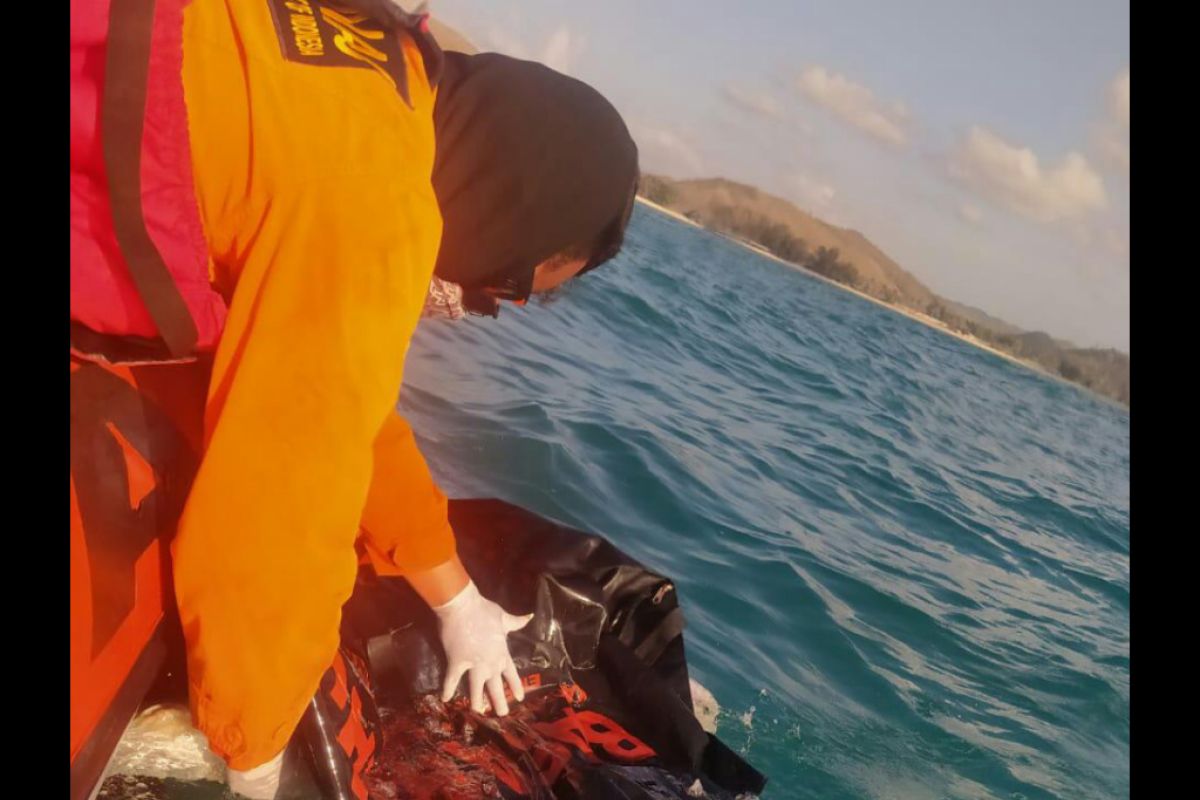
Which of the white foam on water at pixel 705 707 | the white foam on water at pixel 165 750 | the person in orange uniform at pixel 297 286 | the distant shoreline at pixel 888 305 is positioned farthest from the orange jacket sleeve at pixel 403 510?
the distant shoreline at pixel 888 305

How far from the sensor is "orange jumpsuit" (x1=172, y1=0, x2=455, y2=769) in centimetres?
126

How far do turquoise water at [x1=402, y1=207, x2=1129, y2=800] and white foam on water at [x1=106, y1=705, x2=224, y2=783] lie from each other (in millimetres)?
1459

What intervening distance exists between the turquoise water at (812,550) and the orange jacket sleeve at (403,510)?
745 millimetres

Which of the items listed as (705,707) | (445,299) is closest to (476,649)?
(445,299)

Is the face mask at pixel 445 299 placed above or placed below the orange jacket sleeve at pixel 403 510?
above

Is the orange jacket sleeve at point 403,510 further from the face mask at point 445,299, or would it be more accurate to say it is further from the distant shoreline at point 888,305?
the distant shoreline at point 888,305

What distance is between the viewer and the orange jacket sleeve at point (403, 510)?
85.8 inches

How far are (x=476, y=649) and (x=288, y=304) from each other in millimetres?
1363

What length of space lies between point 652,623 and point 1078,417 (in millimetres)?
31682

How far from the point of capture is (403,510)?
2.19 metres

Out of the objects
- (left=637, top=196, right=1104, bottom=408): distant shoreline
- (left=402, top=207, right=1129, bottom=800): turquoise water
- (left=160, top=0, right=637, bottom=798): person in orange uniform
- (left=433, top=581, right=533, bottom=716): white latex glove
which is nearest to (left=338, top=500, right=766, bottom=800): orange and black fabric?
(left=433, top=581, right=533, bottom=716): white latex glove

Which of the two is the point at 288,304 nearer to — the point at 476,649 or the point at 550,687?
the point at 476,649

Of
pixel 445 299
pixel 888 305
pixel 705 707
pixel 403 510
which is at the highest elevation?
pixel 888 305

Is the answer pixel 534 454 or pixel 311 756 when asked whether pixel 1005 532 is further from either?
pixel 311 756
